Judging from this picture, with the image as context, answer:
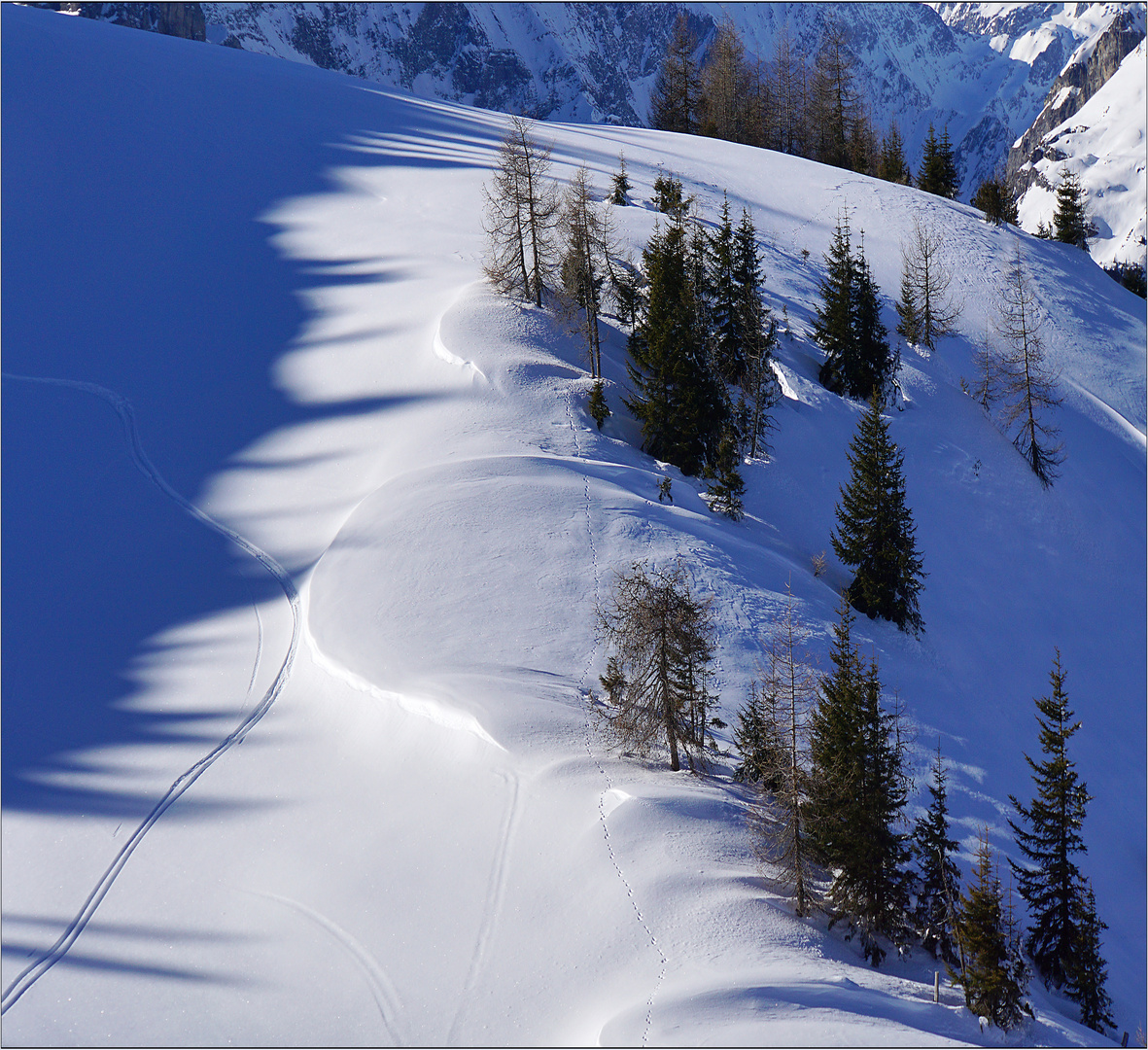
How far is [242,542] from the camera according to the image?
82.9ft

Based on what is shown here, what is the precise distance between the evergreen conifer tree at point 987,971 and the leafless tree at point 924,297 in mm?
30819

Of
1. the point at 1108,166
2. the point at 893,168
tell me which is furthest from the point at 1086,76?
the point at 893,168

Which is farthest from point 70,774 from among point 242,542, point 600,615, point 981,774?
point 981,774

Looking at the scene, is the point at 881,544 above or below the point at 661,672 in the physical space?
below

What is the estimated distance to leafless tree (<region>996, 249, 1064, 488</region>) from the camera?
35.7 meters

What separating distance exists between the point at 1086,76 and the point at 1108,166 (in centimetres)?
5729

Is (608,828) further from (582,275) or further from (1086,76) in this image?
(1086,76)

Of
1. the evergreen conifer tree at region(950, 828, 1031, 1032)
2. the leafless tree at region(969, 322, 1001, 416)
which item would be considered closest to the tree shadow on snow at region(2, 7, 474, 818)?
the evergreen conifer tree at region(950, 828, 1031, 1032)

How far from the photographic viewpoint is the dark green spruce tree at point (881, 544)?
26828 mm

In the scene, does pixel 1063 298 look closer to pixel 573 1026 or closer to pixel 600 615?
pixel 600 615

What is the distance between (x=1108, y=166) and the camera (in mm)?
136625

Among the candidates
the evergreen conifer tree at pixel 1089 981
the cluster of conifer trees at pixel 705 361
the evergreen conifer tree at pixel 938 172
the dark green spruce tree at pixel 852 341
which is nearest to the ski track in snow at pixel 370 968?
the evergreen conifer tree at pixel 1089 981

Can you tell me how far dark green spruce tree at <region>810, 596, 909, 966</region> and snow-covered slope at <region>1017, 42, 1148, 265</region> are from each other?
436 feet

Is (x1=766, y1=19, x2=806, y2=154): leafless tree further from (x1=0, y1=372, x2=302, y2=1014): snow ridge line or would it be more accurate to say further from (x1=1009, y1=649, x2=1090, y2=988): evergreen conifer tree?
(x1=1009, y1=649, x2=1090, y2=988): evergreen conifer tree
